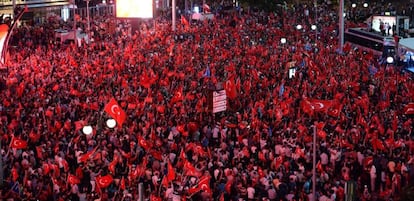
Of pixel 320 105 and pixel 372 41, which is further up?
pixel 372 41

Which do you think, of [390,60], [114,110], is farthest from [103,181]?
[390,60]

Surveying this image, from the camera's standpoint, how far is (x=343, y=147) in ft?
54.8

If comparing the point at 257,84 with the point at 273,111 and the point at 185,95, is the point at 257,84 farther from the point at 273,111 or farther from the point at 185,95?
the point at 273,111

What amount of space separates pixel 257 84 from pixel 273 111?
15.5ft

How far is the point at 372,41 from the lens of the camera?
39.1m

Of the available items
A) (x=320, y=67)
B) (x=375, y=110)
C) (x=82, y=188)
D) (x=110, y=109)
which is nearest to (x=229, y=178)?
(x=82, y=188)

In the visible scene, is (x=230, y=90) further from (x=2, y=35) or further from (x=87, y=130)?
(x=2, y=35)

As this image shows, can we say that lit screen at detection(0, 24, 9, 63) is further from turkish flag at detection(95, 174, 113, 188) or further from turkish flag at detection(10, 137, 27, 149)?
turkish flag at detection(95, 174, 113, 188)

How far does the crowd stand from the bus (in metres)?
4.34

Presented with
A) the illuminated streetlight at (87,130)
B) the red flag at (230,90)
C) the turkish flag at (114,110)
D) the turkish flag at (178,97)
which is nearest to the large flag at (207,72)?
the red flag at (230,90)

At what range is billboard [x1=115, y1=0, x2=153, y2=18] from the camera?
40.2 m

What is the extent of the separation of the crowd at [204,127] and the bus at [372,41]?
4341 mm

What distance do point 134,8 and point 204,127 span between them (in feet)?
74.0

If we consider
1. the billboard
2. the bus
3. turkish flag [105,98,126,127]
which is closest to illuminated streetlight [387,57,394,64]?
the bus
